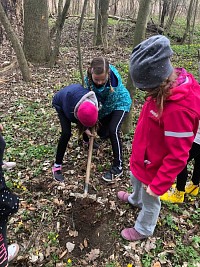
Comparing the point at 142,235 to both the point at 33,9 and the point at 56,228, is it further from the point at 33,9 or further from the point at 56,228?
the point at 33,9

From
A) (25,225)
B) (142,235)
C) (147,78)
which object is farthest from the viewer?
(25,225)

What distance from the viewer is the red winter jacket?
1961 millimetres

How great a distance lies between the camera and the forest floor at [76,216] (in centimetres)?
279

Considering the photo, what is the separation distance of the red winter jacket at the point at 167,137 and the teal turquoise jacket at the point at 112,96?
131 centimetres

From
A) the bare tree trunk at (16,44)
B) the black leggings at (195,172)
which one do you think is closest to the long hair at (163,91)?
the black leggings at (195,172)

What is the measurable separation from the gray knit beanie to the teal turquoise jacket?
1546mm

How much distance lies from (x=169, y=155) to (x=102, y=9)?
938 cm

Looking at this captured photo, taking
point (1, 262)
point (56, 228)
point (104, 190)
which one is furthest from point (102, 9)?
point (1, 262)

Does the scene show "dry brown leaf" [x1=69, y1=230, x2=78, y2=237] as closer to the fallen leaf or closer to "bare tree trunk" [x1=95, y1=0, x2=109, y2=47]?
the fallen leaf

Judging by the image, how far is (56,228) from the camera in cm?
306

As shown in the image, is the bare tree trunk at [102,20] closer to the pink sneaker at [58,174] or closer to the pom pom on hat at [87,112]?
the pink sneaker at [58,174]

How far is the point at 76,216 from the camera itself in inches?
124

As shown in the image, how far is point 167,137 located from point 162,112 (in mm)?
202

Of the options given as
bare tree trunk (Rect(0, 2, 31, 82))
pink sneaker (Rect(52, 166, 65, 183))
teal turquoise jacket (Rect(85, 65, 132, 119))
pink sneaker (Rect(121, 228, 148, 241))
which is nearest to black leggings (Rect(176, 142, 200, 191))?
pink sneaker (Rect(121, 228, 148, 241))
